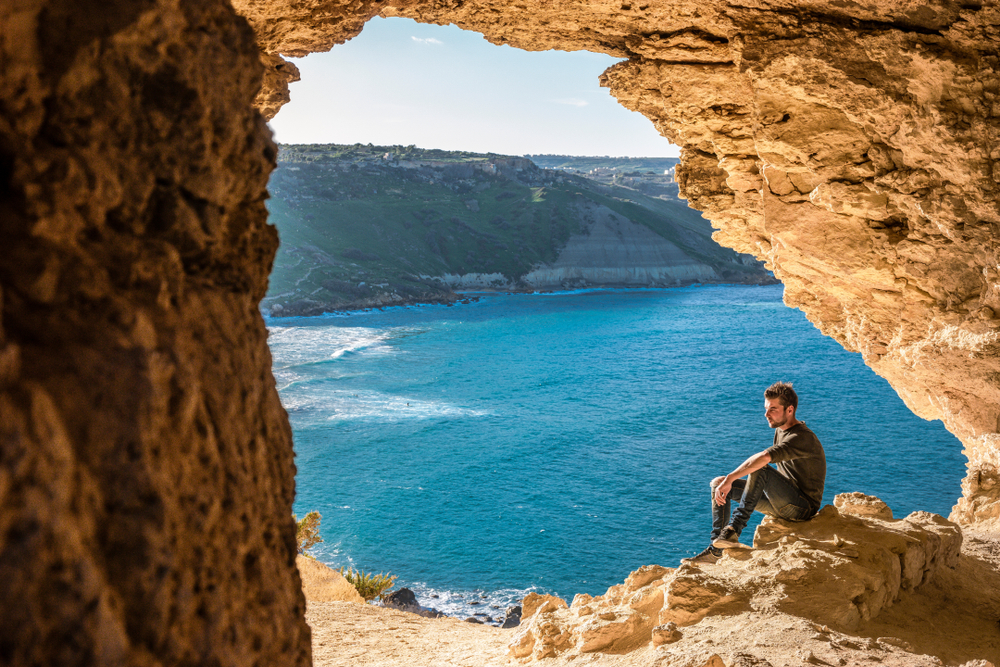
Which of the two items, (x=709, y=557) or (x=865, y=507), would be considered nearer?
(x=709, y=557)

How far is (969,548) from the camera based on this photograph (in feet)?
21.2

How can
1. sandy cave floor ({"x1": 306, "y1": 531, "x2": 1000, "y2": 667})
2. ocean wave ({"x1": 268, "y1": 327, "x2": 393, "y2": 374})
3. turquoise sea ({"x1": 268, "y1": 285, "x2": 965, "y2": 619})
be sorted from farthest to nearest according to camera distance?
ocean wave ({"x1": 268, "y1": 327, "x2": 393, "y2": 374}) → turquoise sea ({"x1": 268, "y1": 285, "x2": 965, "y2": 619}) → sandy cave floor ({"x1": 306, "y1": 531, "x2": 1000, "y2": 667})

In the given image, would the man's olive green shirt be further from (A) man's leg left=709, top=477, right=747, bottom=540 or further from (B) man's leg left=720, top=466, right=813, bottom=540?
(A) man's leg left=709, top=477, right=747, bottom=540

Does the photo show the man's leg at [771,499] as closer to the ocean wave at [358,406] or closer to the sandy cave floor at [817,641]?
the sandy cave floor at [817,641]

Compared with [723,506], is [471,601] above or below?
below

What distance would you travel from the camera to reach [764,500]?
5.41m

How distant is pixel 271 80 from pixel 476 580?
57.6 feet

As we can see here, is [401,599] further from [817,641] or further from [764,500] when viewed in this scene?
[817,641]

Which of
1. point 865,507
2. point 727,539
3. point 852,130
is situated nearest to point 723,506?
point 727,539

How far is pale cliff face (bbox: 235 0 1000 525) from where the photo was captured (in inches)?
207

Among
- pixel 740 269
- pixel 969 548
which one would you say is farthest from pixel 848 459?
pixel 740 269

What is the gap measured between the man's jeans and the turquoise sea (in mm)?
14472

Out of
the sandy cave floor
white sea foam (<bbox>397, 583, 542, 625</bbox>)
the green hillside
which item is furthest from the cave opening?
the green hillside

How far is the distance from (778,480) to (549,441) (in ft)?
94.3
